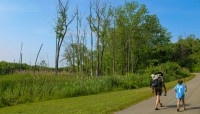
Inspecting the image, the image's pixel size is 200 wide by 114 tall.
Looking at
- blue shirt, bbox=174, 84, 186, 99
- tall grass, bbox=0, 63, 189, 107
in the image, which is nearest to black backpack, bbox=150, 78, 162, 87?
blue shirt, bbox=174, 84, 186, 99

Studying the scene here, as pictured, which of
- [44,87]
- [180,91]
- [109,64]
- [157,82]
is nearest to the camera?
[180,91]

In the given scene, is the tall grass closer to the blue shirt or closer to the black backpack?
the black backpack

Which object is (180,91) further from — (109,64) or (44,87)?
(109,64)

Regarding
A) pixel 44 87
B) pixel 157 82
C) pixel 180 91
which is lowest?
pixel 180 91

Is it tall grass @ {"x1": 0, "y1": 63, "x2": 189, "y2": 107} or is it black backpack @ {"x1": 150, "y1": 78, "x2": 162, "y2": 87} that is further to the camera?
tall grass @ {"x1": 0, "y1": 63, "x2": 189, "y2": 107}

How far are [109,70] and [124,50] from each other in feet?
28.6

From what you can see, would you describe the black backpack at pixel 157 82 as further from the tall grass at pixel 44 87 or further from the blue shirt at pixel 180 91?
the tall grass at pixel 44 87

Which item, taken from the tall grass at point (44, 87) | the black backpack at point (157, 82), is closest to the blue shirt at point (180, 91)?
the black backpack at point (157, 82)

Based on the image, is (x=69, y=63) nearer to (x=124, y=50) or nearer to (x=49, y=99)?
(x=124, y=50)

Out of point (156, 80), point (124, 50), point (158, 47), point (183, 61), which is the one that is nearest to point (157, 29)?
point (158, 47)

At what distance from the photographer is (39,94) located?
75.7 ft

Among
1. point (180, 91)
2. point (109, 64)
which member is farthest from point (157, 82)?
point (109, 64)

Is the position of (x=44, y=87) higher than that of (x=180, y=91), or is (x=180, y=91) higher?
(x=44, y=87)

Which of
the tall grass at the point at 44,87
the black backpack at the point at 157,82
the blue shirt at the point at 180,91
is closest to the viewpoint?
the blue shirt at the point at 180,91
